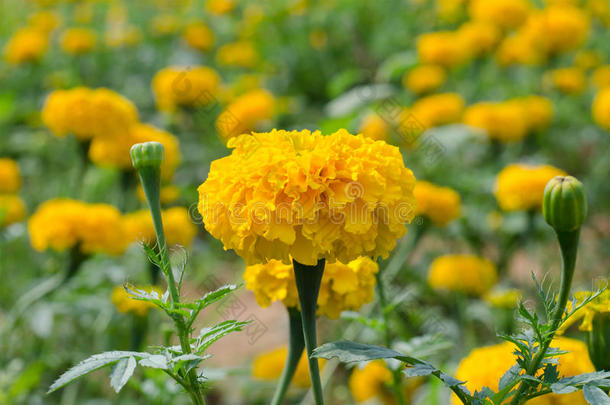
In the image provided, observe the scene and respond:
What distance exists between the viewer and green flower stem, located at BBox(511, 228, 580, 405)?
0.86 metres

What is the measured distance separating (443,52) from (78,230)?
2079 mm

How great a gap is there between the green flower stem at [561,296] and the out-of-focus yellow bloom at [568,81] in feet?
8.88

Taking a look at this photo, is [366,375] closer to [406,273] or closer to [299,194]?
[406,273]

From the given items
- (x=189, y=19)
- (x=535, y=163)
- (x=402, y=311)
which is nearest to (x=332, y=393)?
(x=402, y=311)

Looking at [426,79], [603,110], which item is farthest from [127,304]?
[603,110]

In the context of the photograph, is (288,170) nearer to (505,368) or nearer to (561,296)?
(561,296)

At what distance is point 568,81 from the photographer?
11.1 ft

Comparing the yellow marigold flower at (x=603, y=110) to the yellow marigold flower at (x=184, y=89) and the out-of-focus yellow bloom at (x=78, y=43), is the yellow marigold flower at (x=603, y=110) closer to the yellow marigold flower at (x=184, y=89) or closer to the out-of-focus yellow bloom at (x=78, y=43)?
the yellow marigold flower at (x=184, y=89)

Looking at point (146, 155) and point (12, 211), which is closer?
point (146, 155)

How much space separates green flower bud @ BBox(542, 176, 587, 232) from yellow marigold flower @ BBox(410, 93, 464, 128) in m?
2.09

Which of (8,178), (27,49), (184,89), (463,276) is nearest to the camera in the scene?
(463,276)

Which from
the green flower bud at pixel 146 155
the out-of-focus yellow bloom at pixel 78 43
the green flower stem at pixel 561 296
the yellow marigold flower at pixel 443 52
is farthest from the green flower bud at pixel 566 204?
the out-of-focus yellow bloom at pixel 78 43

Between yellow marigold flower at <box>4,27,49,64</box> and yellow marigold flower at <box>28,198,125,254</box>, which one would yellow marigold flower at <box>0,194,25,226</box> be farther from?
yellow marigold flower at <box>4,27,49,64</box>

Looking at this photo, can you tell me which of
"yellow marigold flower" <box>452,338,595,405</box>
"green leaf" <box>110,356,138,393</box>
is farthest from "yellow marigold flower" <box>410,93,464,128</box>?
"green leaf" <box>110,356,138,393</box>
